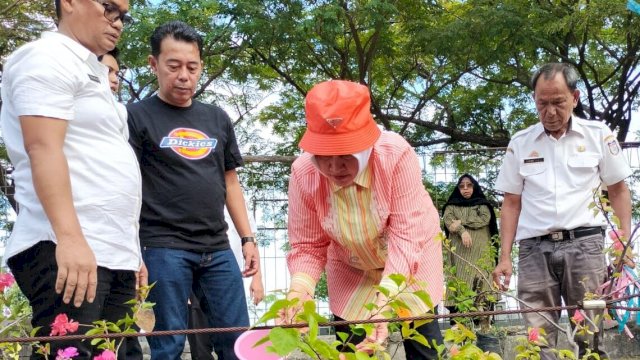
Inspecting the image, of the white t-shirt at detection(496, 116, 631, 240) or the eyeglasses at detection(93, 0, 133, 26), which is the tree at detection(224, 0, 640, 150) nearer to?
the white t-shirt at detection(496, 116, 631, 240)

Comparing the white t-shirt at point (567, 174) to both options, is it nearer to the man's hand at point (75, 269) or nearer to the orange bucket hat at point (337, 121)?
the orange bucket hat at point (337, 121)

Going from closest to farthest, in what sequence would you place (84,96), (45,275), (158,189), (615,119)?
(45,275) < (84,96) < (158,189) < (615,119)

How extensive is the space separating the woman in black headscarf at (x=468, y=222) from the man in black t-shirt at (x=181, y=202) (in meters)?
3.79

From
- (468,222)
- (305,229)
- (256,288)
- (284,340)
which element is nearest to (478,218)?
(468,222)

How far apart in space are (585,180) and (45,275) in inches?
98.9

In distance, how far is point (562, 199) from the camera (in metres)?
3.45

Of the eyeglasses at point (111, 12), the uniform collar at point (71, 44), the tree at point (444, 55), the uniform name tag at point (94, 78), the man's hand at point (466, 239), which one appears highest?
the tree at point (444, 55)

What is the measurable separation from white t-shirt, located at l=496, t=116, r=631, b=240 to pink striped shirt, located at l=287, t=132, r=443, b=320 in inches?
43.3

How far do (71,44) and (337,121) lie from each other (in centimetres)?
81

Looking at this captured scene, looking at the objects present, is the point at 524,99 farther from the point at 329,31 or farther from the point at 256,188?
the point at 256,188

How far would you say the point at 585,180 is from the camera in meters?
3.48

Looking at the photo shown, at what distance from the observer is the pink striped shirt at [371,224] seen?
2.33m

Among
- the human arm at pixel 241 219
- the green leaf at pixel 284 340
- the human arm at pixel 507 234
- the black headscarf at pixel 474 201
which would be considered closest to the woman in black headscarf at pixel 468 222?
the black headscarf at pixel 474 201

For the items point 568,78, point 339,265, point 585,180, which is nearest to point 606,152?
point 585,180
